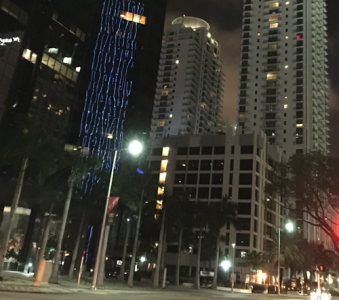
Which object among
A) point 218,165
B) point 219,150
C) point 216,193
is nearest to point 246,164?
point 218,165

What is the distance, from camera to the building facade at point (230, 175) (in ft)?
279

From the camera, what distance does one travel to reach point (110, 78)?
73.2 meters

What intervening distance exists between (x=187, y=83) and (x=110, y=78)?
8473cm

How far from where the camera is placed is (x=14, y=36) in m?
47.6

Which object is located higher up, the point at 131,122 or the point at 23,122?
the point at 131,122

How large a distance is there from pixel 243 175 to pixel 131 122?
32237 millimetres

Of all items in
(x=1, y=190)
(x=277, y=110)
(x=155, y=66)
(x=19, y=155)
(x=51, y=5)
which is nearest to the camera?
(x=19, y=155)

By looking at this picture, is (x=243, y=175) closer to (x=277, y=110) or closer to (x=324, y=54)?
(x=277, y=110)

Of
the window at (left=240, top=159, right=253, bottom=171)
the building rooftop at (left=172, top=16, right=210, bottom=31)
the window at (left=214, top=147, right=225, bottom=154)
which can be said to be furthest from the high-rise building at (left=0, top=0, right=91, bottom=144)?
the building rooftop at (left=172, top=16, right=210, bottom=31)

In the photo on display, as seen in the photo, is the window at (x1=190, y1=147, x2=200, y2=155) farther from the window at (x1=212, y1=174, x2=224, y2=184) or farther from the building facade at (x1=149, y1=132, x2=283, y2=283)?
the window at (x1=212, y1=174, x2=224, y2=184)

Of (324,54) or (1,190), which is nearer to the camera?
(1,190)

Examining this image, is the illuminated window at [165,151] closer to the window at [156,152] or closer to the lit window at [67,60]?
the window at [156,152]

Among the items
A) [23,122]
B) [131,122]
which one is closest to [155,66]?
[131,122]

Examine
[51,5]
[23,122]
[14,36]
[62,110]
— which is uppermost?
[51,5]
